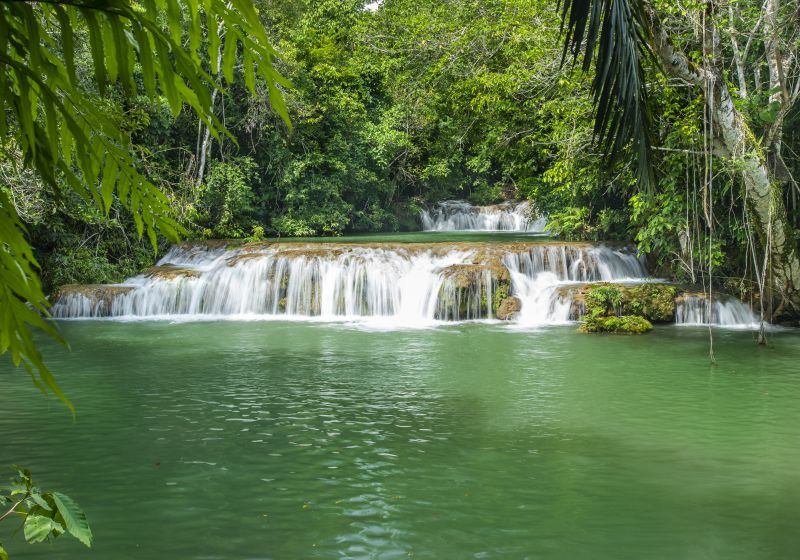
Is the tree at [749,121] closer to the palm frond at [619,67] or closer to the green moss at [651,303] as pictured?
the green moss at [651,303]

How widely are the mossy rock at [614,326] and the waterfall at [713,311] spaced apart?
1.35 m

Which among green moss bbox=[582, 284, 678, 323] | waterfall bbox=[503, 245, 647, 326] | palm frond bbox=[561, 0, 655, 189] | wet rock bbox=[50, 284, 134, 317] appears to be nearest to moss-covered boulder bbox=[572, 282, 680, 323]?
green moss bbox=[582, 284, 678, 323]

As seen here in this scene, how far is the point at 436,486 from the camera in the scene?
6.32 m

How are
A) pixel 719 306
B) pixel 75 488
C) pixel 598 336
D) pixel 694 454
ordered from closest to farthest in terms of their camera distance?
1. pixel 75 488
2. pixel 694 454
3. pixel 598 336
4. pixel 719 306

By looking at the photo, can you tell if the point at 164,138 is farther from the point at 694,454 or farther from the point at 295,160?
the point at 694,454

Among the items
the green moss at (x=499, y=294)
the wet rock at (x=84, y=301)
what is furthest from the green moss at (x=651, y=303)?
the wet rock at (x=84, y=301)

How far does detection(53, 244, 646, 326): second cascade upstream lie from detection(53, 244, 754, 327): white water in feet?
0.07

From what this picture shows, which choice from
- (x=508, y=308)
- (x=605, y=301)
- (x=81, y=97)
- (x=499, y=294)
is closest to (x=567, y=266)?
(x=499, y=294)

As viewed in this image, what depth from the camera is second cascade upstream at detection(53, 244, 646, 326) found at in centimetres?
1708

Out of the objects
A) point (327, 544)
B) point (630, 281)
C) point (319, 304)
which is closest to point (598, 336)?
point (630, 281)

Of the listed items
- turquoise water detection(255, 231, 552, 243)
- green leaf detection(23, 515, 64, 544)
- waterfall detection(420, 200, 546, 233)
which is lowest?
green leaf detection(23, 515, 64, 544)

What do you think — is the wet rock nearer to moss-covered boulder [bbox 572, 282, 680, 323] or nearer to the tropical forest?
the tropical forest

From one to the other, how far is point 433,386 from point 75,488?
483cm

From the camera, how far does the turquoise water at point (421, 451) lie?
5312 millimetres
